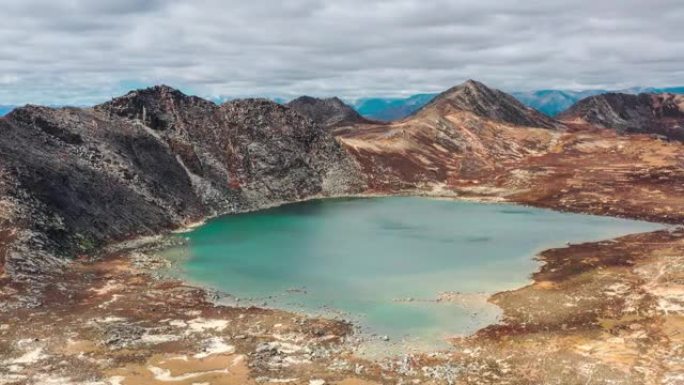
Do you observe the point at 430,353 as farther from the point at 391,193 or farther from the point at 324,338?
the point at 391,193

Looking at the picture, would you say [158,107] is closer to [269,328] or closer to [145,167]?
[145,167]

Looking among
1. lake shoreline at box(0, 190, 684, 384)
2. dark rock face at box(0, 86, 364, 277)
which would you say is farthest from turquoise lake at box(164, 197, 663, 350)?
dark rock face at box(0, 86, 364, 277)

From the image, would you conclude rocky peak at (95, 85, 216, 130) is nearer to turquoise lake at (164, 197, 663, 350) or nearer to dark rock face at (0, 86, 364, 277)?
dark rock face at (0, 86, 364, 277)

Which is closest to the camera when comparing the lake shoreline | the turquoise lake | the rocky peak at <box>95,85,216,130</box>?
the lake shoreline

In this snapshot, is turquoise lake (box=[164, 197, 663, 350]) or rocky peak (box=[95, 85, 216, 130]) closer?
turquoise lake (box=[164, 197, 663, 350])

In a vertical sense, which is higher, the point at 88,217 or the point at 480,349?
the point at 88,217

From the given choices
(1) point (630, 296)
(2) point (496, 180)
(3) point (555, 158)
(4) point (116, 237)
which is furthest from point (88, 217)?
(3) point (555, 158)

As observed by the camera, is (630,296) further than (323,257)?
No

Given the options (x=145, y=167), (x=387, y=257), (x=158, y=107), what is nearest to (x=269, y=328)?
(x=387, y=257)
